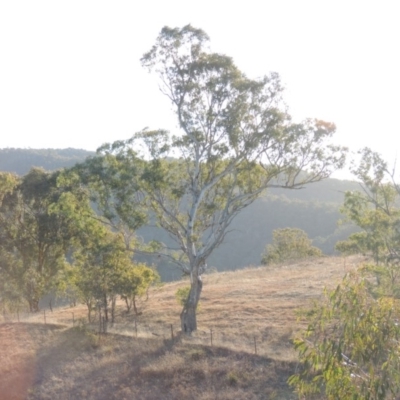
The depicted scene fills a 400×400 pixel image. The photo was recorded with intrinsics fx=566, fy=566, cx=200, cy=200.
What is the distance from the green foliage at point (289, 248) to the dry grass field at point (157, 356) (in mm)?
31344

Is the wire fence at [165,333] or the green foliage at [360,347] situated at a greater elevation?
the green foliage at [360,347]

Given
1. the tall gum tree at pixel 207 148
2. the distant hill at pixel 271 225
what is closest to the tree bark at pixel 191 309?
the tall gum tree at pixel 207 148

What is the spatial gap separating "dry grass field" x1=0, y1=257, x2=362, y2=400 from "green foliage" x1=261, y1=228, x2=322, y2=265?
103 ft

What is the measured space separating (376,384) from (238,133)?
16233 mm

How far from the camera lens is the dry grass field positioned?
1658cm

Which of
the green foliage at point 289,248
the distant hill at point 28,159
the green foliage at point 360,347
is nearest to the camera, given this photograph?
the green foliage at point 360,347

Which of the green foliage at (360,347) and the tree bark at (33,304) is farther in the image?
the tree bark at (33,304)

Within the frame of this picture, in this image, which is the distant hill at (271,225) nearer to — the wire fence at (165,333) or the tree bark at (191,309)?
the wire fence at (165,333)

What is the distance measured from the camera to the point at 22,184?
31.1m

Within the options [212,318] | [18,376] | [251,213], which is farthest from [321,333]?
[251,213]

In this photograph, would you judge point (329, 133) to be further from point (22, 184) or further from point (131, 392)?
point (22, 184)

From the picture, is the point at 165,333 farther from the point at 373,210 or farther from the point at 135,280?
the point at 373,210

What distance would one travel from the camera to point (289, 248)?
193 feet

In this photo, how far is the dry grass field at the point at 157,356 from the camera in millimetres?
16578
